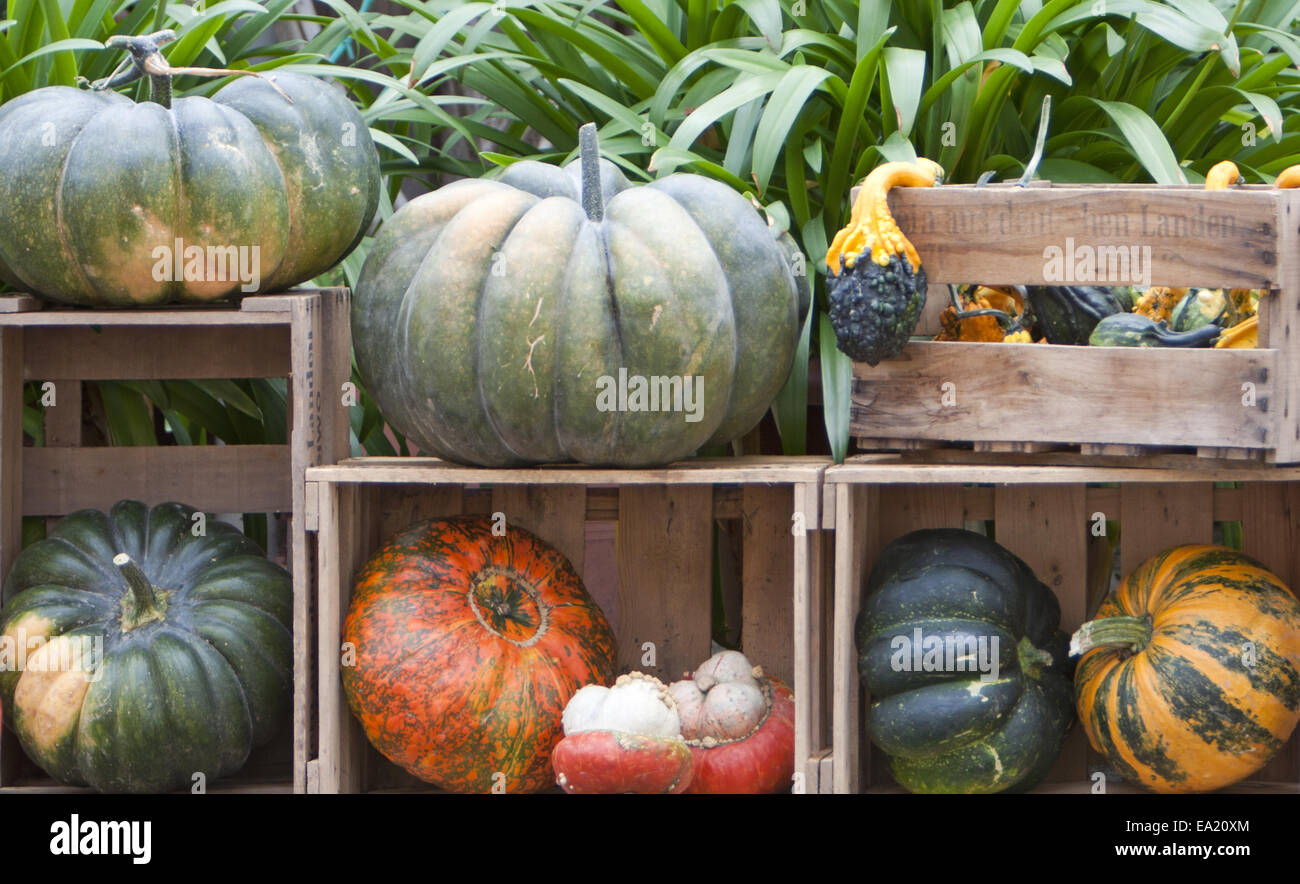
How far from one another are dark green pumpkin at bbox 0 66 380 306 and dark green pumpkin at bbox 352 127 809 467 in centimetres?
17

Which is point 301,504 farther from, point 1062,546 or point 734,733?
point 1062,546

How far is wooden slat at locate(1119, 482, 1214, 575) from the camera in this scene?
2.39 metres

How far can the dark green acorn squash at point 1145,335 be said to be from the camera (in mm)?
2061

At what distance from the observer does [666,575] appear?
252cm

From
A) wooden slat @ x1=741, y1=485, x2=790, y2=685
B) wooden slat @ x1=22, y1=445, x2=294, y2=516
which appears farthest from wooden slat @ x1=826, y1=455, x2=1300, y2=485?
wooden slat @ x1=22, y1=445, x2=294, y2=516

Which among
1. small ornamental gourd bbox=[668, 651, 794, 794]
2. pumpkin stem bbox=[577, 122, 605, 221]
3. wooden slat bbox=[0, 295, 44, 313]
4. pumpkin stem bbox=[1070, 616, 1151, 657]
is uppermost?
pumpkin stem bbox=[577, 122, 605, 221]

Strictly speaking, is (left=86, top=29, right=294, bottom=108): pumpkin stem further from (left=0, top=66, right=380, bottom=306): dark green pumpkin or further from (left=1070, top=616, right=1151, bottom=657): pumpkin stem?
(left=1070, top=616, right=1151, bottom=657): pumpkin stem

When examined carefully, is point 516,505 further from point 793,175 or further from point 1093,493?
point 1093,493

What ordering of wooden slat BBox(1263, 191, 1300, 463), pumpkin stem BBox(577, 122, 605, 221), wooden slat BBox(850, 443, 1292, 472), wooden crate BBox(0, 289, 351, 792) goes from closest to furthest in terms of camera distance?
wooden slat BBox(1263, 191, 1300, 463) < wooden slat BBox(850, 443, 1292, 472) < pumpkin stem BBox(577, 122, 605, 221) < wooden crate BBox(0, 289, 351, 792)

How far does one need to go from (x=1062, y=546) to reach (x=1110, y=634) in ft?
1.05

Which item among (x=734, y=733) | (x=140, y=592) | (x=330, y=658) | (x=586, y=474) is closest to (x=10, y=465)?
(x=140, y=592)

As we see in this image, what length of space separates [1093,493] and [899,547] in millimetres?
400

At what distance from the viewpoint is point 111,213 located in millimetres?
2115

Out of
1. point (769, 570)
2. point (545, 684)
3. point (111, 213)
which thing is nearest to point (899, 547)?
point (769, 570)
